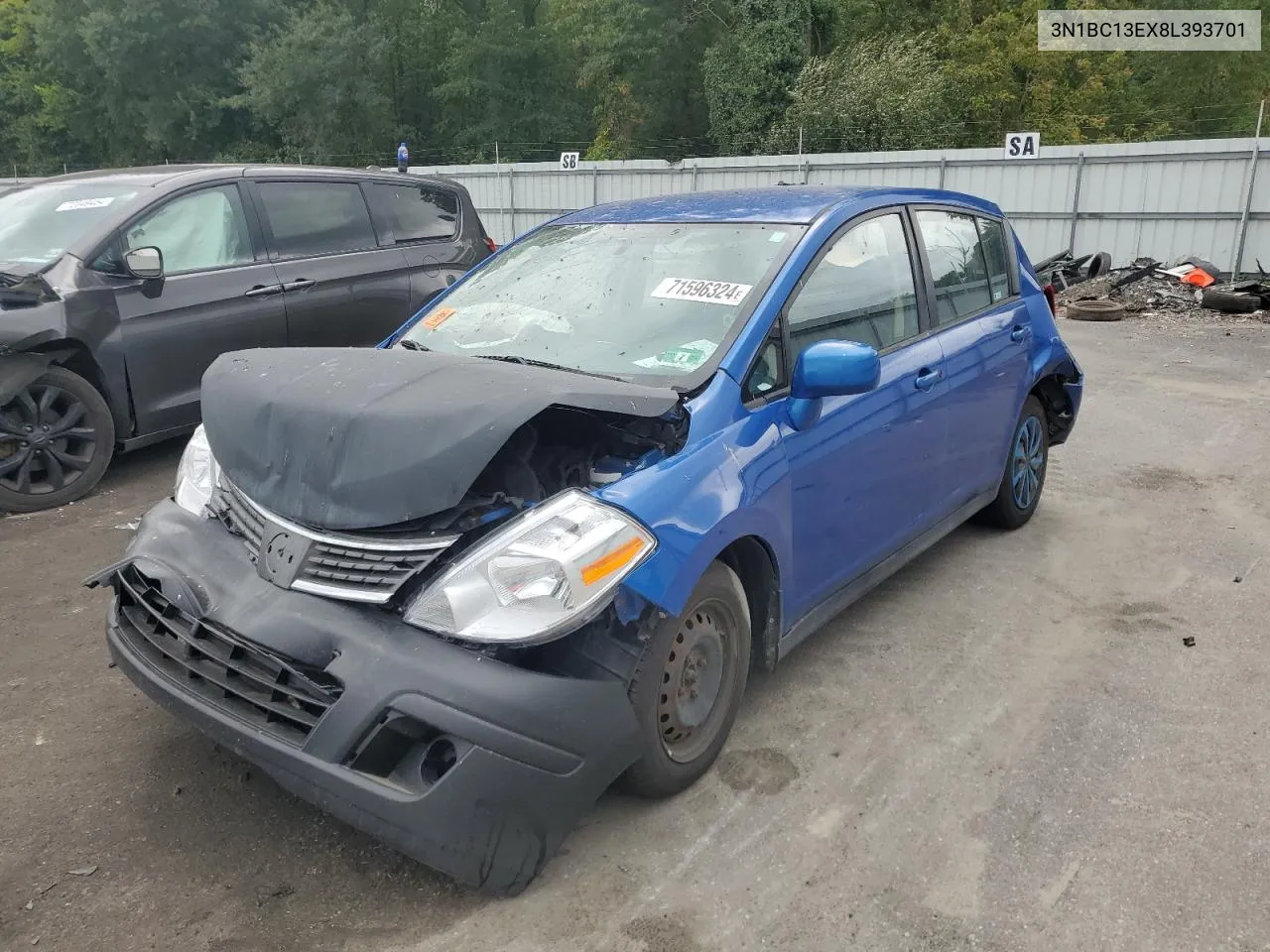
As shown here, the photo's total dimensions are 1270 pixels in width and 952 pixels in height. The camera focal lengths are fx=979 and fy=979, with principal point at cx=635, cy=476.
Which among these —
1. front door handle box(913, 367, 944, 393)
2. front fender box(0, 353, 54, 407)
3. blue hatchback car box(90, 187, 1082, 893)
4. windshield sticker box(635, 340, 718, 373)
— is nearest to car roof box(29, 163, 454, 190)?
front fender box(0, 353, 54, 407)

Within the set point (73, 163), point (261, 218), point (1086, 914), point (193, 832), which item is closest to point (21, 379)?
point (261, 218)

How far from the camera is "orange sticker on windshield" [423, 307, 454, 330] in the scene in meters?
3.77

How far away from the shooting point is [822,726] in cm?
328

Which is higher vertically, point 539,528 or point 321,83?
point 321,83

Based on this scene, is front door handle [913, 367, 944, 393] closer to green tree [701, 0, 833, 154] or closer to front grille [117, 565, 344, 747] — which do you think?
front grille [117, 565, 344, 747]

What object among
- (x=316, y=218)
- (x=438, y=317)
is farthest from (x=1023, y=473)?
(x=316, y=218)

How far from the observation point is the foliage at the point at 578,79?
31.3 metres

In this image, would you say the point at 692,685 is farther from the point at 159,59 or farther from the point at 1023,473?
the point at 159,59

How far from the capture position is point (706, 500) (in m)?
2.71

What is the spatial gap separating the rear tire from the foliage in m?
25.1

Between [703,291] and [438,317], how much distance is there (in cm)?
111

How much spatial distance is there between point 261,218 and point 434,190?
1728mm

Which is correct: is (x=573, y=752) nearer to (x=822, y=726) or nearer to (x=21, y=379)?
(x=822, y=726)

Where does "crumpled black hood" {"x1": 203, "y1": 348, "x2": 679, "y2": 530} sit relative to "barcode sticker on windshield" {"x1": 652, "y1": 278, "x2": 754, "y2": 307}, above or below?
below
